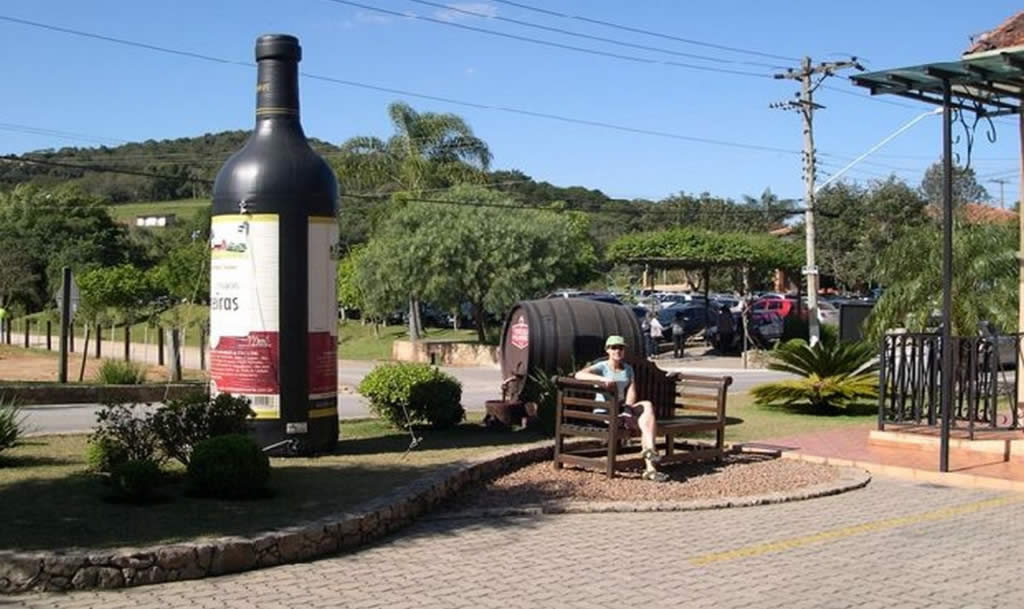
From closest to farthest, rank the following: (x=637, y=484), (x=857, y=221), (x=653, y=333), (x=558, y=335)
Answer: (x=637, y=484) → (x=558, y=335) → (x=653, y=333) → (x=857, y=221)

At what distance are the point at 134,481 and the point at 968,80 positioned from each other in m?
8.87

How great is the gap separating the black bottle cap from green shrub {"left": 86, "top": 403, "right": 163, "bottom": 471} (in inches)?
155

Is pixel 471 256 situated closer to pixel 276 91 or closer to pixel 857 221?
pixel 276 91

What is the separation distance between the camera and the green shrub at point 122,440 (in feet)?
28.9

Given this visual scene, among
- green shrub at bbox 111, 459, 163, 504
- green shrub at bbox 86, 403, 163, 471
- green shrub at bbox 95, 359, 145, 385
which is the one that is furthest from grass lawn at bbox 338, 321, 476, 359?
green shrub at bbox 111, 459, 163, 504

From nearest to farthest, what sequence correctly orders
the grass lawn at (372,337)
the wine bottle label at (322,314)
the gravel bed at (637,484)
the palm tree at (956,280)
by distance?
the gravel bed at (637,484), the wine bottle label at (322,314), the palm tree at (956,280), the grass lawn at (372,337)

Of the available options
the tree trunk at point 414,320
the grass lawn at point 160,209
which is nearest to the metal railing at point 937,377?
the tree trunk at point 414,320

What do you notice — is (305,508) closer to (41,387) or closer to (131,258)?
(41,387)

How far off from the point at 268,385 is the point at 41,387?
10695 mm

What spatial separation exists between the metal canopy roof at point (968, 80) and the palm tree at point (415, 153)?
31.4 metres

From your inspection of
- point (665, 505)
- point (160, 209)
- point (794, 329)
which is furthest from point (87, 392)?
point (160, 209)

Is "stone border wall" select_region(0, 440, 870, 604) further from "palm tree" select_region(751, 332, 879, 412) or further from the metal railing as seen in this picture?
"palm tree" select_region(751, 332, 879, 412)

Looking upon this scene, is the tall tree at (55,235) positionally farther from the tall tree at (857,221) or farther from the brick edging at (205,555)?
the brick edging at (205,555)

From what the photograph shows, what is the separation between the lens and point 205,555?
691 centimetres
